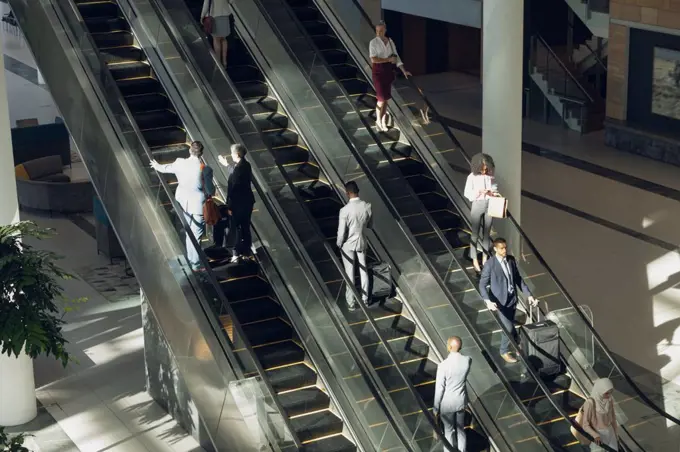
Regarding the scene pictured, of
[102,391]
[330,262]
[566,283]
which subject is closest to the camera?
[330,262]

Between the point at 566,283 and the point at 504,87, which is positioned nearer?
the point at 504,87

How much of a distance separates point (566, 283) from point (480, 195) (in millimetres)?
4354

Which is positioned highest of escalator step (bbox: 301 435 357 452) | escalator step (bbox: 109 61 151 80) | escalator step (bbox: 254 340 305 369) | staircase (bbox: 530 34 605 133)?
escalator step (bbox: 109 61 151 80)

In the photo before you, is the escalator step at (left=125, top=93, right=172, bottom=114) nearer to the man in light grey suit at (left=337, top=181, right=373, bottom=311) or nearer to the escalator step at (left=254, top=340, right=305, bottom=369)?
the man in light grey suit at (left=337, top=181, right=373, bottom=311)

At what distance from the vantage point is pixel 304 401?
1288 centimetres

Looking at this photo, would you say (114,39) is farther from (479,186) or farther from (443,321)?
(443,321)

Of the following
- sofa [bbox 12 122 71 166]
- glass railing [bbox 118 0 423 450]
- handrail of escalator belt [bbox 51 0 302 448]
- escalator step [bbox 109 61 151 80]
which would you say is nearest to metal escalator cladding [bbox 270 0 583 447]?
glass railing [bbox 118 0 423 450]

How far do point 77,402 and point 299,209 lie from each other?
479 cm

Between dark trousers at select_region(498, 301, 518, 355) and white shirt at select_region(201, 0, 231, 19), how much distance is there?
21.3 ft

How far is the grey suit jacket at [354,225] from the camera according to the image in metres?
13.2

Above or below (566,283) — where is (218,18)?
above

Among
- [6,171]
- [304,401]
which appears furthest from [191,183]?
[6,171]

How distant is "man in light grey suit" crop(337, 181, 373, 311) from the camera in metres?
13.2

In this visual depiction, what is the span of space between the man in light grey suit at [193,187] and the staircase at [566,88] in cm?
1477
